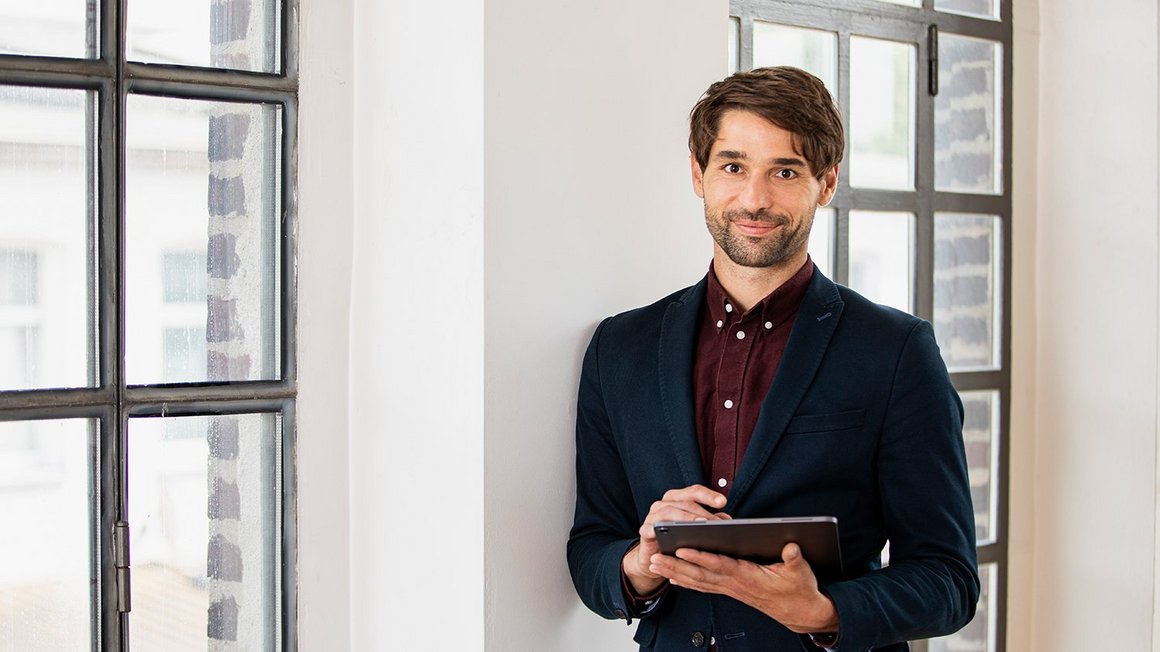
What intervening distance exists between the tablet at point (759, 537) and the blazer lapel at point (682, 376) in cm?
19

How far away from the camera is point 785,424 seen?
67.9 inches

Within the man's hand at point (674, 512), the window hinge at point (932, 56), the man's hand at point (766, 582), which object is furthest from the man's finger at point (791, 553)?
the window hinge at point (932, 56)

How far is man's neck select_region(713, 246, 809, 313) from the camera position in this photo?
1.81m

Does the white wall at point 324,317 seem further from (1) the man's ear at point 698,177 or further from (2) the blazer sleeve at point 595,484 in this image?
(1) the man's ear at point 698,177

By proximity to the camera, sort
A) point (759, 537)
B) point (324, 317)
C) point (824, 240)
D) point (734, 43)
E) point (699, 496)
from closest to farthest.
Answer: point (759, 537) → point (699, 496) → point (324, 317) → point (734, 43) → point (824, 240)

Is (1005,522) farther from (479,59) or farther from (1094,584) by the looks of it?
(479,59)

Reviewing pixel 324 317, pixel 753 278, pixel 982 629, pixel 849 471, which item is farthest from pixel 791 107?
pixel 982 629

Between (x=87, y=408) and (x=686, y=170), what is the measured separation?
3.38 ft

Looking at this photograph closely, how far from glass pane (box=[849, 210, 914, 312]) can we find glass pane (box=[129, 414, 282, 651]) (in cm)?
124

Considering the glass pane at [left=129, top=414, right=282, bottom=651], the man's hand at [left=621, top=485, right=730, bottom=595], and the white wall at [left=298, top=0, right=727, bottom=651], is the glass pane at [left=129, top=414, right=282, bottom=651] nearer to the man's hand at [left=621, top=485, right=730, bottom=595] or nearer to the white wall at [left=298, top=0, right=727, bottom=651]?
the white wall at [left=298, top=0, right=727, bottom=651]

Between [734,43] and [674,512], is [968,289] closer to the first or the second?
[734,43]

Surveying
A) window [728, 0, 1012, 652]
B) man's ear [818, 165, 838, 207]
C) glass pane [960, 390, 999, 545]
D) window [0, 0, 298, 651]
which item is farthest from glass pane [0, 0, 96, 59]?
glass pane [960, 390, 999, 545]

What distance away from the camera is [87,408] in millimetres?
1935

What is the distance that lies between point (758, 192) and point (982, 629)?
60.1 inches
